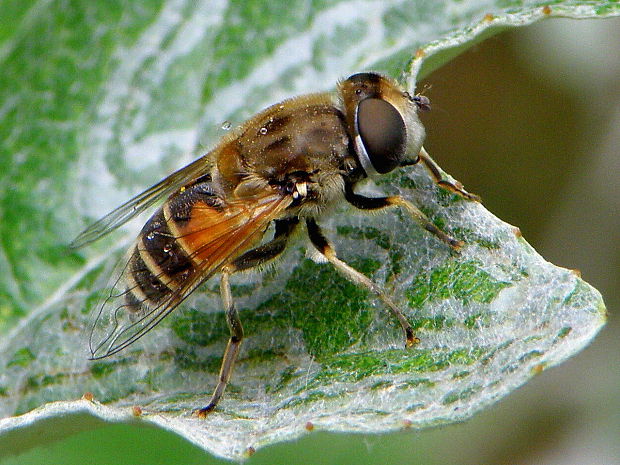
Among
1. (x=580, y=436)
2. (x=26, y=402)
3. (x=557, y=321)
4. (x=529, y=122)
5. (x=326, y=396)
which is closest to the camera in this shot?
(x=557, y=321)

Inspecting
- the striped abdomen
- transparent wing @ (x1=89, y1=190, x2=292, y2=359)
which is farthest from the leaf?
the striped abdomen

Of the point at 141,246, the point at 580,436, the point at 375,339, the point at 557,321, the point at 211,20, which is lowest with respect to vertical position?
the point at 580,436

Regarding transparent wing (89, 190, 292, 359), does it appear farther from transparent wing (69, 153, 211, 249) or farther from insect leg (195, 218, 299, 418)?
transparent wing (69, 153, 211, 249)

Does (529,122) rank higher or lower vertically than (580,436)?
higher

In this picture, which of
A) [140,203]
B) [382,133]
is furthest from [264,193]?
[140,203]

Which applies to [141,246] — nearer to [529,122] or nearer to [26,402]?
[26,402]

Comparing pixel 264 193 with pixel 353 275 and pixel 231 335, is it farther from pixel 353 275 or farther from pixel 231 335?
pixel 231 335

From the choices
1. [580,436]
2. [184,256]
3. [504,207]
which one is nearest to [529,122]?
[504,207]
